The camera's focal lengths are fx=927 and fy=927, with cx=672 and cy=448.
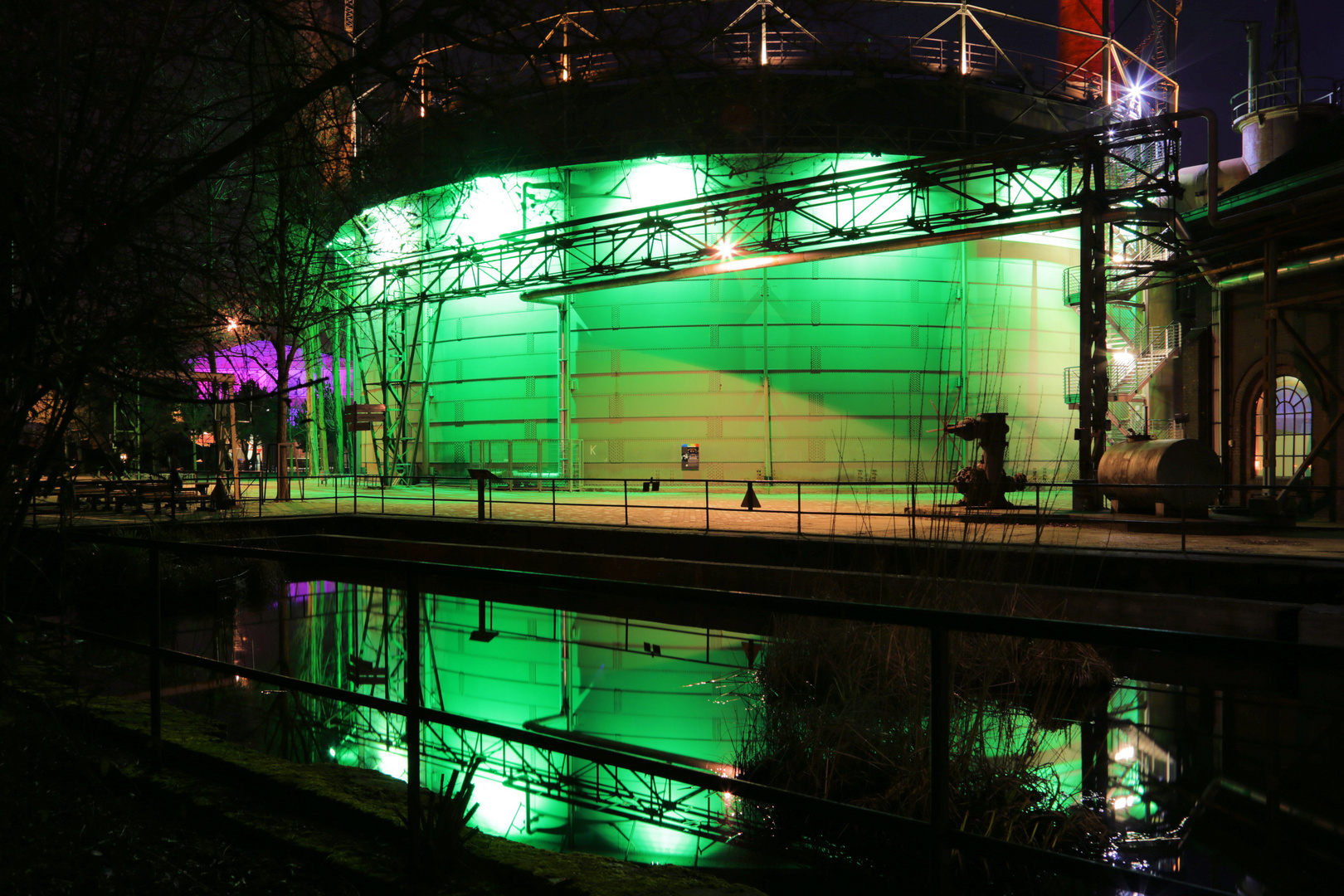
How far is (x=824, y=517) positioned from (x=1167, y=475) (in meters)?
6.18

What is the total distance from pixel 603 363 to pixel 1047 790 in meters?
26.9

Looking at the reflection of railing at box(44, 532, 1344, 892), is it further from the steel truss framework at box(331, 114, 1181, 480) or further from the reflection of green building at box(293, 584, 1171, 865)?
the steel truss framework at box(331, 114, 1181, 480)

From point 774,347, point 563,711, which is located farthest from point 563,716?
point 774,347

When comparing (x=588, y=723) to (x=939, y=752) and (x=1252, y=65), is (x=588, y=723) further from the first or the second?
(x=1252, y=65)

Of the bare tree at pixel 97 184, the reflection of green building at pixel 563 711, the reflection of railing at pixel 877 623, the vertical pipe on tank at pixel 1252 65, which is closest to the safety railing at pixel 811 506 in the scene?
the reflection of green building at pixel 563 711

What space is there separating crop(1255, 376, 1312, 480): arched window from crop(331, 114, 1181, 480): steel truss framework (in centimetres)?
352

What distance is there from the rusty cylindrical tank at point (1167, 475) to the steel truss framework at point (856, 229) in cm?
123

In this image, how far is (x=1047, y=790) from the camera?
17.5 ft

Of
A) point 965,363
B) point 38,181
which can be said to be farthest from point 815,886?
point 965,363

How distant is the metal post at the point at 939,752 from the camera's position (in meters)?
2.25

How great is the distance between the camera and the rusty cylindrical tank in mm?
16328

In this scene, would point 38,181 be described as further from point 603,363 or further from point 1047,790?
point 603,363

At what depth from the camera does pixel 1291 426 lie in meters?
18.9

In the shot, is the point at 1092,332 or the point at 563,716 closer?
the point at 563,716
